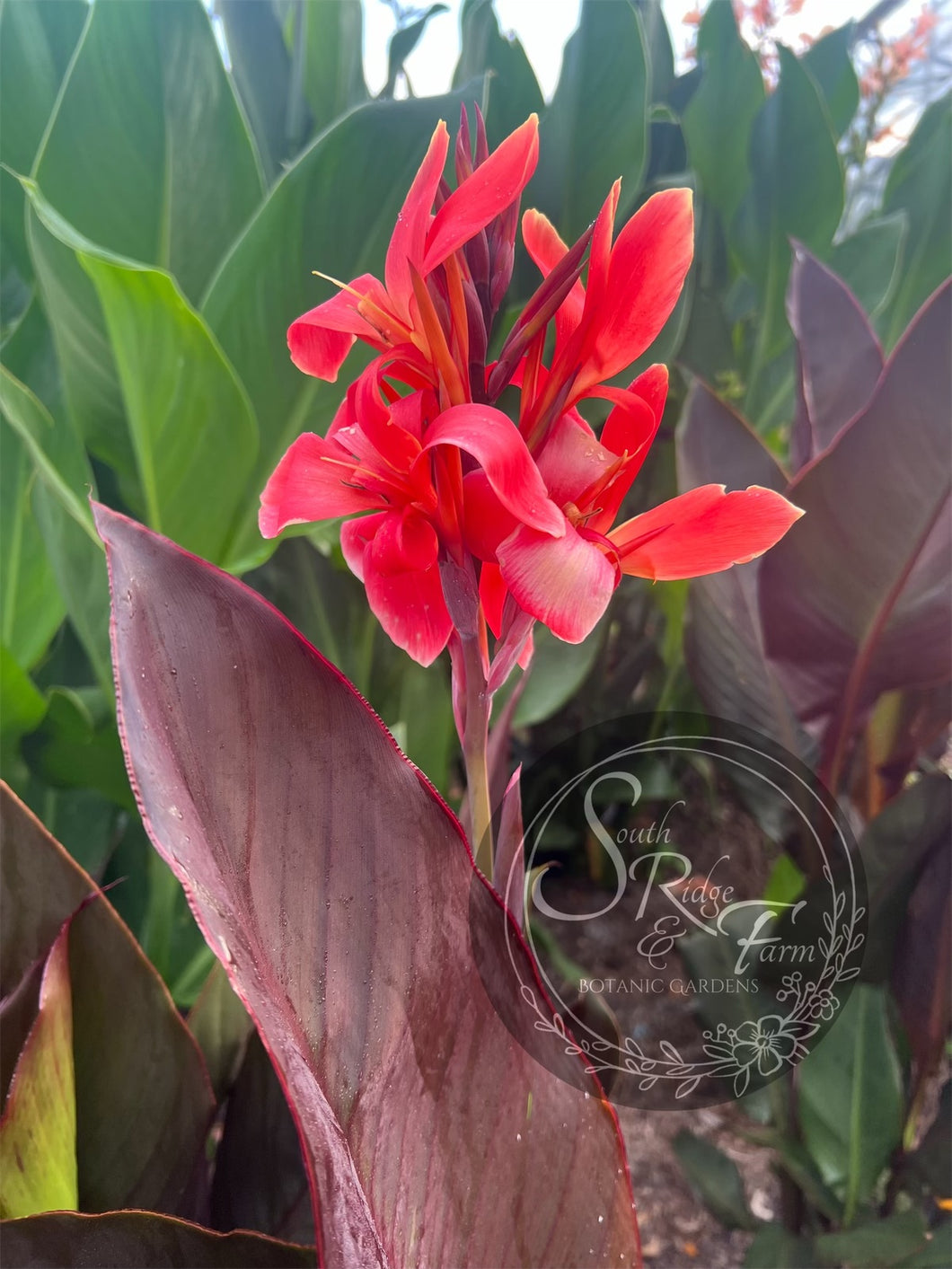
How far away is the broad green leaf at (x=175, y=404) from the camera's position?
279 mm

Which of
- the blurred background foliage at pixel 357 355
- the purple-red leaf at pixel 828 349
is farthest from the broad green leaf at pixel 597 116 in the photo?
the purple-red leaf at pixel 828 349

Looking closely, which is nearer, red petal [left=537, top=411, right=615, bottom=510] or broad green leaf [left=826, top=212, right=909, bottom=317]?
red petal [left=537, top=411, right=615, bottom=510]

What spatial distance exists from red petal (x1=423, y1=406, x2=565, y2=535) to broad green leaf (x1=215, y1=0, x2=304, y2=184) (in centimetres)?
41

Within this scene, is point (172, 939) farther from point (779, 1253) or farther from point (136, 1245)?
point (779, 1253)

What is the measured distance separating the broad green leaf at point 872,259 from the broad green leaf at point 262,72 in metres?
0.38

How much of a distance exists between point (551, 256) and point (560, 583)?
11 cm

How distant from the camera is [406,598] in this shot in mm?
197

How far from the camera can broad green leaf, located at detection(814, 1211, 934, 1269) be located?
1.20 ft

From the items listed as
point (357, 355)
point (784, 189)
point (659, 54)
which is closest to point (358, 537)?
point (357, 355)

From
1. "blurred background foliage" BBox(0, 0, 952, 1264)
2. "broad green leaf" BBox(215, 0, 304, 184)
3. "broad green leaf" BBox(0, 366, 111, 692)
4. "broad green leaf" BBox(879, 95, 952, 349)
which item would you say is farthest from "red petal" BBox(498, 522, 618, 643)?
"broad green leaf" BBox(879, 95, 952, 349)

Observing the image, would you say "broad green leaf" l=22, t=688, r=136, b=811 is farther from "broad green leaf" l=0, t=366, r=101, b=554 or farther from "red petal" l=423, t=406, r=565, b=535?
"red petal" l=423, t=406, r=565, b=535

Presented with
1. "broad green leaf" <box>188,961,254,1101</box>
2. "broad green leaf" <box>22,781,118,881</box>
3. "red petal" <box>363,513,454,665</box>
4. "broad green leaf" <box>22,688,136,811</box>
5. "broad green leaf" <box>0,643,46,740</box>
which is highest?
"red petal" <box>363,513,454,665</box>

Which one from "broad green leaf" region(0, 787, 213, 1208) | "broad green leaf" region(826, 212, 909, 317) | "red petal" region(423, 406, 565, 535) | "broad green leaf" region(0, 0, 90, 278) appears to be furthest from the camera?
"broad green leaf" region(826, 212, 909, 317)

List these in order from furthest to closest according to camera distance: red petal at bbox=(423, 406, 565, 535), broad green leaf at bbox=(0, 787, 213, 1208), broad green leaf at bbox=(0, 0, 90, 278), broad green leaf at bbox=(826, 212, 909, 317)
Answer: broad green leaf at bbox=(826, 212, 909, 317) < broad green leaf at bbox=(0, 0, 90, 278) < broad green leaf at bbox=(0, 787, 213, 1208) < red petal at bbox=(423, 406, 565, 535)
